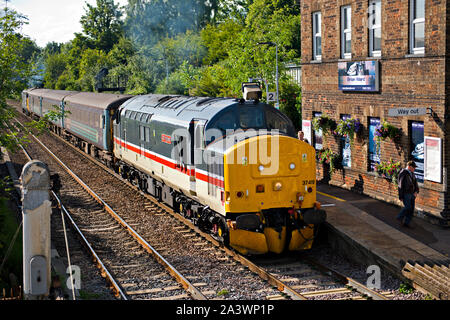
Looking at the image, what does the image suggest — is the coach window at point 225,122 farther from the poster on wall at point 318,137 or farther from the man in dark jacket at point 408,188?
the poster on wall at point 318,137

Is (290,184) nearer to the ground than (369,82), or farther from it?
nearer to the ground

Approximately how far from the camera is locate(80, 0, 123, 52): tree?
8594 centimetres

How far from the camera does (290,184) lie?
1222cm

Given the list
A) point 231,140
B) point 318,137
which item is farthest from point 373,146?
point 231,140

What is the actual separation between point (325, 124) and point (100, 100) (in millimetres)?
12632

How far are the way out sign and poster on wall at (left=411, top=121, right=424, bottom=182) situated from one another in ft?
2.73

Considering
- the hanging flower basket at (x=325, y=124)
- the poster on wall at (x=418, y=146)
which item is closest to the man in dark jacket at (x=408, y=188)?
the poster on wall at (x=418, y=146)

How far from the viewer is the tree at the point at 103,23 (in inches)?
3383

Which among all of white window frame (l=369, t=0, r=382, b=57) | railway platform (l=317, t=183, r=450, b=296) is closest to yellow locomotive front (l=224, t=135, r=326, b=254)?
railway platform (l=317, t=183, r=450, b=296)

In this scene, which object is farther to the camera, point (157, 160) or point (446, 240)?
point (157, 160)
